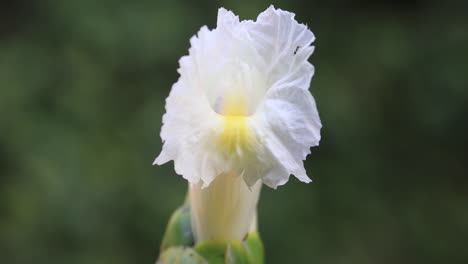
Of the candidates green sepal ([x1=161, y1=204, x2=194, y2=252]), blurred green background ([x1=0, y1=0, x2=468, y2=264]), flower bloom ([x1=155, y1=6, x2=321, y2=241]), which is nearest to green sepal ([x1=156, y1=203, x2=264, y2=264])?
green sepal ([x1=161, y1=204, x2=194, y2=252])

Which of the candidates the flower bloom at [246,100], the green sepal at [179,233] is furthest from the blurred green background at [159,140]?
the flower bloom at [246,100]

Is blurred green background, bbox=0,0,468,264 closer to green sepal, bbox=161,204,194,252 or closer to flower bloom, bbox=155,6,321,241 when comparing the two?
green sepal, bbox=161,204,194,252

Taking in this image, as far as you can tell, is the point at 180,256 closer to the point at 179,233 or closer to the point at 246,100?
the point at 179,233

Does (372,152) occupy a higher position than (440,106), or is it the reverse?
(440,106)

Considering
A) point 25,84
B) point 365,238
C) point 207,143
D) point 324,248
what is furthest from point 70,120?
point 207,143

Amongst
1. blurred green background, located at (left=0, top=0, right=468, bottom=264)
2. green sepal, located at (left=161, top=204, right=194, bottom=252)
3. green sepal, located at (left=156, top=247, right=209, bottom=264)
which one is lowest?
green sepal, located at (left=156, top=247, right=209, bottom=264)

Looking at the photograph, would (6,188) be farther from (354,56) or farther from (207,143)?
(207,143)
